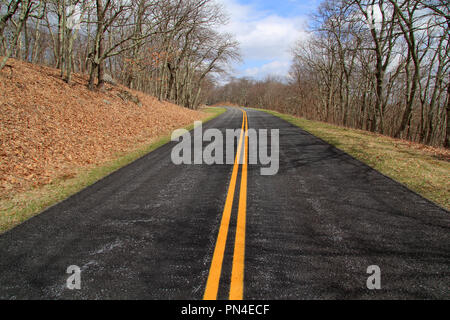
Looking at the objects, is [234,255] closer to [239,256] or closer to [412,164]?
[239,256]

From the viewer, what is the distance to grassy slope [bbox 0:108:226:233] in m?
4.42

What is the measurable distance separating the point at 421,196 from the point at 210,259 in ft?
14.9

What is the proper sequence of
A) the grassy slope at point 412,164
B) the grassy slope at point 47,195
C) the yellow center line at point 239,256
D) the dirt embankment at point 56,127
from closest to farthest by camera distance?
the yellow center line at point 239,256
the grassy slope at point 47,195
the grassy slope at point 412,164
the dirt embankment at point 56,127

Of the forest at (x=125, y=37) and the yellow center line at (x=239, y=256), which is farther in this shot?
the forest at (x=125, y=37)

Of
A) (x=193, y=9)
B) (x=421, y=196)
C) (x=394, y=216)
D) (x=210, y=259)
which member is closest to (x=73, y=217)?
(x=210, y=259)

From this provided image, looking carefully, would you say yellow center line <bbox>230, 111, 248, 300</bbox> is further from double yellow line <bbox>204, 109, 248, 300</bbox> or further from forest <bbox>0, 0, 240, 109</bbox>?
forest <bbox>0, 0, 240, 109</bbox>

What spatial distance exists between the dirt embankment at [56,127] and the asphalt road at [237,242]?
2584 mm

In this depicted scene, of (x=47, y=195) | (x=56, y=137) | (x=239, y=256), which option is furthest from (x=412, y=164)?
(x=56, y=137)

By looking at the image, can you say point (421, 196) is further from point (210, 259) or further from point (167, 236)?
point (167, 236)

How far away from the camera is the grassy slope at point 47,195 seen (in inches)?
174

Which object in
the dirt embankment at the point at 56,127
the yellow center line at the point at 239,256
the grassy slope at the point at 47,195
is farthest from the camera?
the dirt embankment at the point at 56,127

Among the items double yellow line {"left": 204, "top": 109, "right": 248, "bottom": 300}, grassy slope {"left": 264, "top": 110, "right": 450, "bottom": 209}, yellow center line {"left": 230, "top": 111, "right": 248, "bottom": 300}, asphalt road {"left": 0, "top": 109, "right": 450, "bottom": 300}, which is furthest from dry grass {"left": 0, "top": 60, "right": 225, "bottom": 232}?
grassy slope {"left": 264, "top": 110, "right": 450, "bottom": 209}

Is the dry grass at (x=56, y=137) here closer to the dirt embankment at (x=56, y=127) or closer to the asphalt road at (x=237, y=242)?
the dirt embankment at (x=56, y=127)

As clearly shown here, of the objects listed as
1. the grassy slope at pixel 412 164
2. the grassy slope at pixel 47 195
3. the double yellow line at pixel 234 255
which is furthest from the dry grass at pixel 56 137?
the grassy slope at pixel 412 164
